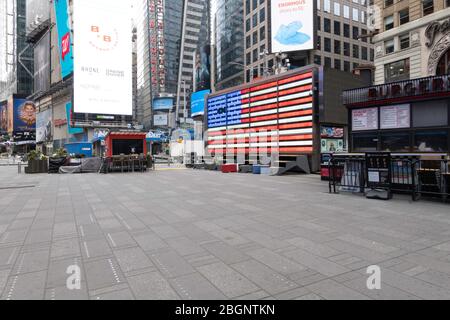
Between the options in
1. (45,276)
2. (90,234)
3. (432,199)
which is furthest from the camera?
(432,199)

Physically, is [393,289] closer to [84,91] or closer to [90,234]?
[90,234]

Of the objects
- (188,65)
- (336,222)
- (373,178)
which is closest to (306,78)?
(373,178)

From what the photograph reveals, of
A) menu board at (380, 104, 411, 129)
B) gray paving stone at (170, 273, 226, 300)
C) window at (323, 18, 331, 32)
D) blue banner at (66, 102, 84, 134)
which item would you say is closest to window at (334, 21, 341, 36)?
→ window at (323, 18, 331, 32)

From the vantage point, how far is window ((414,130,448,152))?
11.8 meters

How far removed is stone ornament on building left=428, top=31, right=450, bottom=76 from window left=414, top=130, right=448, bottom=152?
20717mm

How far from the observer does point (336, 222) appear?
7.23 metres

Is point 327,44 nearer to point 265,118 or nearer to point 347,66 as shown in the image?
point 347,66

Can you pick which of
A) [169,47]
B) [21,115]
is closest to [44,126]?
[21,115]

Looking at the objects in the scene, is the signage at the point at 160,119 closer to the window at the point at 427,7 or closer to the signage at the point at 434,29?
the window at the point at 427,7

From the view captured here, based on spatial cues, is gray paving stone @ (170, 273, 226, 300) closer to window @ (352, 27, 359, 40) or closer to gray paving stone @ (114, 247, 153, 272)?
gray paving stone @ (114, 247, 153, 272)

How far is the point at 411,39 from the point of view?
31.3m

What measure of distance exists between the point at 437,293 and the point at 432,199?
8063 mm

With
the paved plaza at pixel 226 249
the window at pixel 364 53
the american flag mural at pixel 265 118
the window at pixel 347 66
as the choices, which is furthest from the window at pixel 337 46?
the paved plaza at pixel 226 249

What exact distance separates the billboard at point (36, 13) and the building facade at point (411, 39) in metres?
97.3
